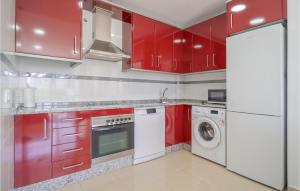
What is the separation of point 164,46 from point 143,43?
492mm

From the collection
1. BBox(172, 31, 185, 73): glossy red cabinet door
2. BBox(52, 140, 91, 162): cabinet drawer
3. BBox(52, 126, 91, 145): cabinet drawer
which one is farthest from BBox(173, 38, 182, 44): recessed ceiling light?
BBox(52, 140, 91, 162): cabinet drawer

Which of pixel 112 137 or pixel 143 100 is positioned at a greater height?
pixel 143 100

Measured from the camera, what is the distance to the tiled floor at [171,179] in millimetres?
1846

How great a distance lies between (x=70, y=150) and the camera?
6.11 ft

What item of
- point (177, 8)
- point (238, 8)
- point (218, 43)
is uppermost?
point (177, 8)

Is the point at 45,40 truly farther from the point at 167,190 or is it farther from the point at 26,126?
the point at 167,190

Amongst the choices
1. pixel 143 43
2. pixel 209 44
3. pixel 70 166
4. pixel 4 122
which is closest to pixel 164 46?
pixel 143 43

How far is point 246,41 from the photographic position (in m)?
2.04

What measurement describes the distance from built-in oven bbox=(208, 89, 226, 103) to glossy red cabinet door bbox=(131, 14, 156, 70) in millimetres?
1202

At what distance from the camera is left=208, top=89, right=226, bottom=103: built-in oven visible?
273cm

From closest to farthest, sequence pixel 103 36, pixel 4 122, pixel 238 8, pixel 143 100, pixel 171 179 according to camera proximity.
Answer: pixel 4 122 → pixel 171 179 → pixel 238 8 → pixel 103 36 → pixel 143 100

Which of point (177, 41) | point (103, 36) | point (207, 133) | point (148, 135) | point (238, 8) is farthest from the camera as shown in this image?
point (177, 41)

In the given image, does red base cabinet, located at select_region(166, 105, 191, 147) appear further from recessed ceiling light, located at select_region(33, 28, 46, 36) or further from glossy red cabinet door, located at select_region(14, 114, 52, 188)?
recessed ceiling light, located at select_region(33, 28, 46, 36)

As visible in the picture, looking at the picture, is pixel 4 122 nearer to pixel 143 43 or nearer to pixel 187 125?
pixel 143 43
